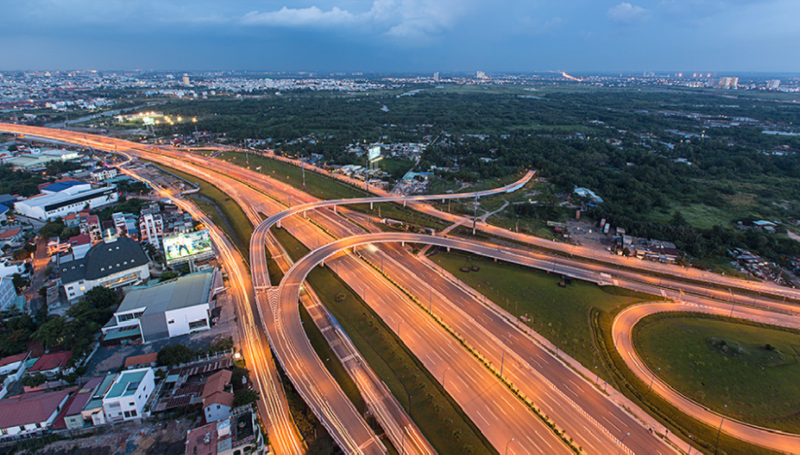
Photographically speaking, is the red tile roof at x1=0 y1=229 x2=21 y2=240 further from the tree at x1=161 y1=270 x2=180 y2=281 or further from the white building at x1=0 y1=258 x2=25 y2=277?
the tree at x1=161 y1=270 x2=180 y2=281

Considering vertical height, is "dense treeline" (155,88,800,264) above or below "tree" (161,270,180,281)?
above

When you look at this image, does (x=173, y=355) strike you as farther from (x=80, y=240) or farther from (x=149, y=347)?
(x=80, y=240)

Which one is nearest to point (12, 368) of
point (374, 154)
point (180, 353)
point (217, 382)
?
point (180, 353)

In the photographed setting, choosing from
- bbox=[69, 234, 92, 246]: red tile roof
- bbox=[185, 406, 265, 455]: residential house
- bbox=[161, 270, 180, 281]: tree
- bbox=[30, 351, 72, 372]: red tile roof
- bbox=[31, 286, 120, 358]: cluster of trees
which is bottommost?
bbox=[185, 406, 265, 455]: residential house

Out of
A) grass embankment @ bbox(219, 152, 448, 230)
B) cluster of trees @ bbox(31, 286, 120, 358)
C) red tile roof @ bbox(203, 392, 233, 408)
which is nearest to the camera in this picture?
red tile roof @ bbox(203, 392, 233, 408)

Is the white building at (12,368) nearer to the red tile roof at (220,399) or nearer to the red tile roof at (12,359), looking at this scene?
the red tile roof at (12,359)

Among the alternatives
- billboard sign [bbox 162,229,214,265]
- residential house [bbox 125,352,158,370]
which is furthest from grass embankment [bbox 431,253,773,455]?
residential house [bbox 125,352,158,370]
